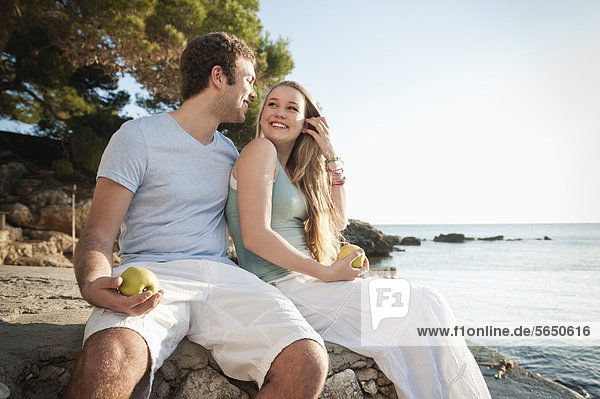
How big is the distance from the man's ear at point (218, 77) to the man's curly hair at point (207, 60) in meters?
0.02

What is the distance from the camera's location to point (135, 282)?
1.66 metres

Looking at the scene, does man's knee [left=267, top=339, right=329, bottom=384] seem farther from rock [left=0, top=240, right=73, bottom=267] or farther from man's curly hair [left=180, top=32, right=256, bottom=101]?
rock [left=0, top=240, right=73, bottom=267]

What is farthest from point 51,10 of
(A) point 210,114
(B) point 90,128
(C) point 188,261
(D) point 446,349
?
(D) point 446,349

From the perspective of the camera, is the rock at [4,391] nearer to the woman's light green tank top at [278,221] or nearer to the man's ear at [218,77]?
the woman's light green tank top at [278,221]

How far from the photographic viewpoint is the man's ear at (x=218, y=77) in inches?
104

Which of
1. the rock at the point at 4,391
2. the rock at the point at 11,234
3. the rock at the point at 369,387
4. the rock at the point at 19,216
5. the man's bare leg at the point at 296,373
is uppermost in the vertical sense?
the man's bare leg at the point at 296,373

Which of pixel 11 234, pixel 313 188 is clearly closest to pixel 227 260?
pixel 313 188

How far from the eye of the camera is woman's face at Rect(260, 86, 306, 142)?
292cm

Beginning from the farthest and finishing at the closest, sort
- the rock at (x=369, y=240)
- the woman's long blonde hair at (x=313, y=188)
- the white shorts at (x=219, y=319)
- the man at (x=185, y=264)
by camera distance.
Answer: the rock at (x=369, y=240) → the woman's long blonde hair at (x=313, y=188) → the white shorts at (x=219, y=319) → the man at (x=185, y=264)

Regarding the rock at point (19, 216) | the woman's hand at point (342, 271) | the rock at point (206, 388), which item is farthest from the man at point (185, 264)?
the rock at point (19, 216)

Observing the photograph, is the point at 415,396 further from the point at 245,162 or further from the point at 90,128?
the point at 90,128

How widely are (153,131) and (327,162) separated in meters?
1.21

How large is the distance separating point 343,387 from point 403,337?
1.29 ft

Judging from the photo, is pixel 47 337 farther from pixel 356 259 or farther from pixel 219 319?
pixel 356 259
